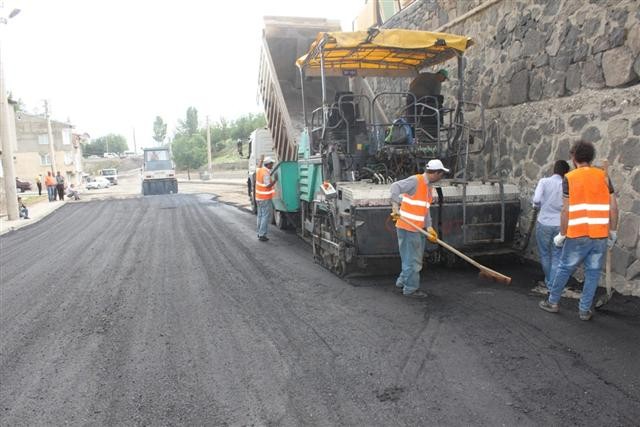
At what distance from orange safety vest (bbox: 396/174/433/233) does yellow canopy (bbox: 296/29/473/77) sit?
95.5 inches

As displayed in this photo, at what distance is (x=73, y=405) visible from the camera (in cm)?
341

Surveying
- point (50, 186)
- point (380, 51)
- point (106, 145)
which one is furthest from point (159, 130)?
point (380, 51)

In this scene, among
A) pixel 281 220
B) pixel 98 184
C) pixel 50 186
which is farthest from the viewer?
pixel 98 184

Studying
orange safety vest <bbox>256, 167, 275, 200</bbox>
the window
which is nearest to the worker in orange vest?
orange safety vest <bbox>256, 167, 275, 200</bbox>

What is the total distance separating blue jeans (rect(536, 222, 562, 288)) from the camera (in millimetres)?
5360

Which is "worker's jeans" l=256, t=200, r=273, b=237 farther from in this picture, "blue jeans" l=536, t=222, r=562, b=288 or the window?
the window

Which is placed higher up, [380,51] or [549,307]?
[380,51]

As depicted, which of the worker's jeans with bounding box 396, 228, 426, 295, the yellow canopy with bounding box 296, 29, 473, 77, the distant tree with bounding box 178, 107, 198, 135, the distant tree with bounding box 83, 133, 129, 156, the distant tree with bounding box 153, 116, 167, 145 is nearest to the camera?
the worker's jeans with bounding box 396, 228, 426, 295

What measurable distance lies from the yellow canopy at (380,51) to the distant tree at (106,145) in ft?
382

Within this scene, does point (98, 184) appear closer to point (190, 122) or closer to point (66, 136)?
point (66, 136)

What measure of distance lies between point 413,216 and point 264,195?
490 cm

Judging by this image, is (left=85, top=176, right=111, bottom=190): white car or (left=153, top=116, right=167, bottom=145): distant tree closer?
(left=85, top=176, right=111, bottom=190): white car

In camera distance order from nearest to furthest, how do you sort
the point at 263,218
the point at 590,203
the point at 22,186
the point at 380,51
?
the point at 590,203, the point at 380,51, the point at 263,218, the point at 22,186

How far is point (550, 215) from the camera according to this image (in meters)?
5.42
